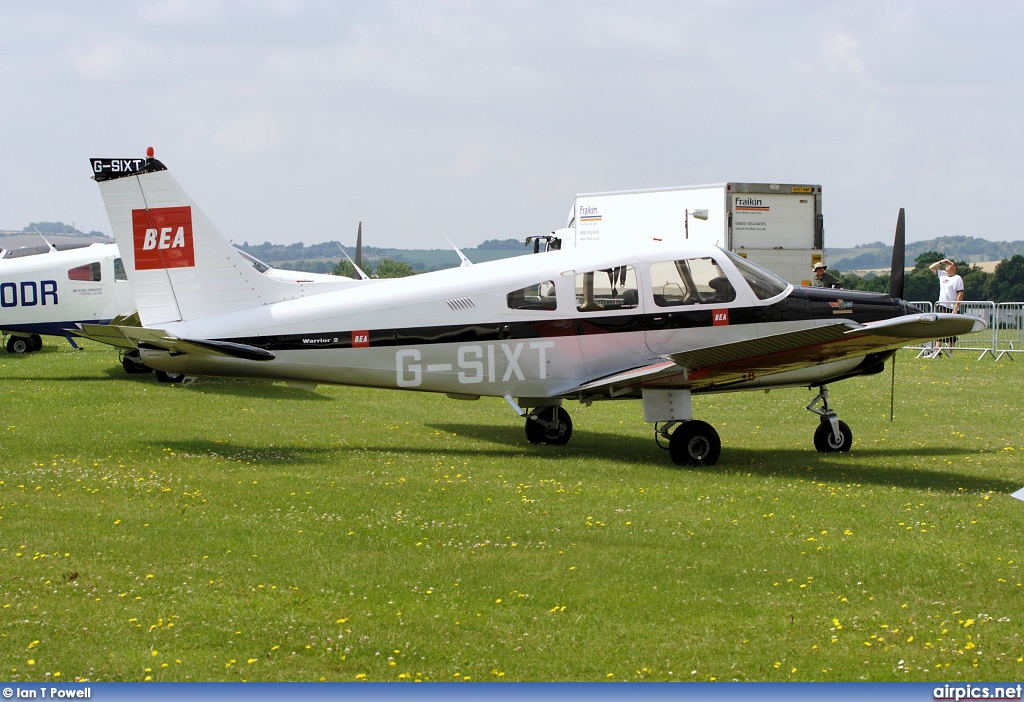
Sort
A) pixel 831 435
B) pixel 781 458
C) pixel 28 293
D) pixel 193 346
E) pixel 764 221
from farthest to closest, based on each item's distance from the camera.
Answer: pixel 764 221 → pixel 28 293 → pixel 831 435 → pixel 781 458 → pixel 193 346

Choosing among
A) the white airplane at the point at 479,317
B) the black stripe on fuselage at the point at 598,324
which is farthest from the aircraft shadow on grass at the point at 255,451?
the black stripe on fuselage at the point at 598,324

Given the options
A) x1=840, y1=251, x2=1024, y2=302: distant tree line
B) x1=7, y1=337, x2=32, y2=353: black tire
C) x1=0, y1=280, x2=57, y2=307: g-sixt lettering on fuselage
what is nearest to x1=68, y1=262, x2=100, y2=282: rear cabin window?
x1=0, y1=280, x2=57, y2=307: g-sixt lettering on fuselage

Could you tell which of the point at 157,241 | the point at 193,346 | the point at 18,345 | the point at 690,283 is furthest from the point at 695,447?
the point at 18,345

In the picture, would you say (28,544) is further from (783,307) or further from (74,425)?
(783,307)

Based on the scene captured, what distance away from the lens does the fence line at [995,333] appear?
25953 mm

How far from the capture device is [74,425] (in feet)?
49.3

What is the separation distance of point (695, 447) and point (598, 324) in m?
1.83

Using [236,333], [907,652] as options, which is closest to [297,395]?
[236,333]

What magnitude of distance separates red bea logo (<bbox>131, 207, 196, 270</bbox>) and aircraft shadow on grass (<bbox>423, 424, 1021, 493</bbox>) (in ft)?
12.0

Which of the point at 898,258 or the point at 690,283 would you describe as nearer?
the point at 690,283

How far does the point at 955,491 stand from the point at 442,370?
226 inches

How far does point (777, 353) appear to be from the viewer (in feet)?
39.2

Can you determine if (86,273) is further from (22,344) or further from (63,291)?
(22,344)

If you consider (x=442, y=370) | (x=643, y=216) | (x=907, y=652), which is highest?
(x=643, y=216)
